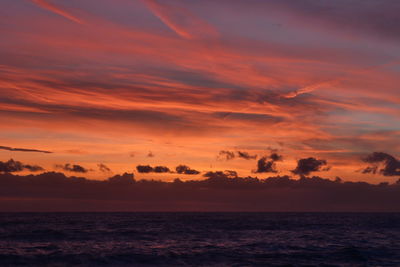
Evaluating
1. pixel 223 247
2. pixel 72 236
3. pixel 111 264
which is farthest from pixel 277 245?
pixel 72 236

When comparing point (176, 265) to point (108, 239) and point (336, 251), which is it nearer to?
point (336, 251)

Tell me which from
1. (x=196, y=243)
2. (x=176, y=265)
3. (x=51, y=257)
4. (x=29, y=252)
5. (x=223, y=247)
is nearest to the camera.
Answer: (x=176, y=265)

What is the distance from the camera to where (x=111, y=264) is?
43.6 m

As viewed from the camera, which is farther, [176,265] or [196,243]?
[196,243]

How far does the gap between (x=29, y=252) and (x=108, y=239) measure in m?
16.0

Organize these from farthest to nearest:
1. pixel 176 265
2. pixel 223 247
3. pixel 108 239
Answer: pixel 108 239, pixel 223 247, pixel 176 265

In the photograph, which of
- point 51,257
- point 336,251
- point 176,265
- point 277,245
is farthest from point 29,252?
point 336,251

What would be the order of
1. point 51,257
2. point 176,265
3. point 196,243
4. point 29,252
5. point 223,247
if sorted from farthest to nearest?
1. point 196,243
2. point 223,247
3. point 29,252
4. point 51,257
5. point 176,265

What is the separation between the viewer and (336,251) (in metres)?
51.1

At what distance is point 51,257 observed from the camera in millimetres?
47094

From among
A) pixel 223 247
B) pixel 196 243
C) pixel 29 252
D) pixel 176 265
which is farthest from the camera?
pixel 196 243

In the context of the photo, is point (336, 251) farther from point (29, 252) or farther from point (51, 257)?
point (29, 252)

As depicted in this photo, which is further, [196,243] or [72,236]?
[72,236]

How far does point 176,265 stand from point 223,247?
45.3ft
